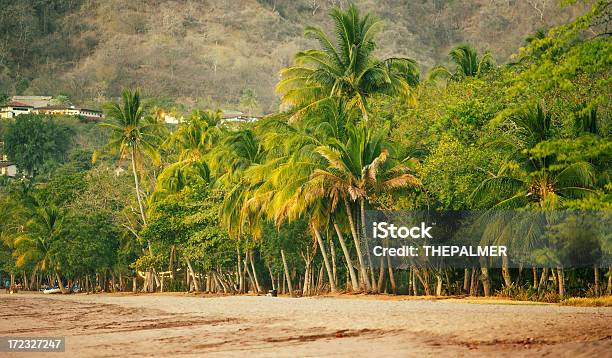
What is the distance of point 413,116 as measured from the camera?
36.8 metres

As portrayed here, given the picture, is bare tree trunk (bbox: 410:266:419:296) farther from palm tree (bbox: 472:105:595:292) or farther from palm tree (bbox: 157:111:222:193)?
palm tree (bbox: 157:111:222:193)

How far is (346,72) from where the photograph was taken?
127 ft

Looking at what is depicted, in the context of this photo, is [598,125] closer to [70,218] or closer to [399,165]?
[399,165]

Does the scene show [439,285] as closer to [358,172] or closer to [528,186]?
[358,172]

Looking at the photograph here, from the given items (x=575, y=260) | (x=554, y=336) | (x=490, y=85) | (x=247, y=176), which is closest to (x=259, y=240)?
(x=247, y=176)

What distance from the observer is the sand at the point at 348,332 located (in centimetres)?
1391

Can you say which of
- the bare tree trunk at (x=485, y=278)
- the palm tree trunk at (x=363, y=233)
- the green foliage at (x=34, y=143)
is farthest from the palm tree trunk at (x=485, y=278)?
the green foliage at (x=34, y=143)

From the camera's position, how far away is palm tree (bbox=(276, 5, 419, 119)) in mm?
38688

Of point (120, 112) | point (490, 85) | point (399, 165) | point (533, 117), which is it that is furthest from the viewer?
point (120, 112)

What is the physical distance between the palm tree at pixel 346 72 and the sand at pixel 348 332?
633 inches

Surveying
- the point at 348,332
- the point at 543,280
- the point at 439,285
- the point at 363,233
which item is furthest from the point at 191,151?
the point at 348,332

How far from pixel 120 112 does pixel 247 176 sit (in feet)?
75.5

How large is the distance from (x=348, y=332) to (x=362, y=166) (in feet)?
52.1

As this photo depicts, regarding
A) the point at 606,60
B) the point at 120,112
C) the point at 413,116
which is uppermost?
the point at 120,112
